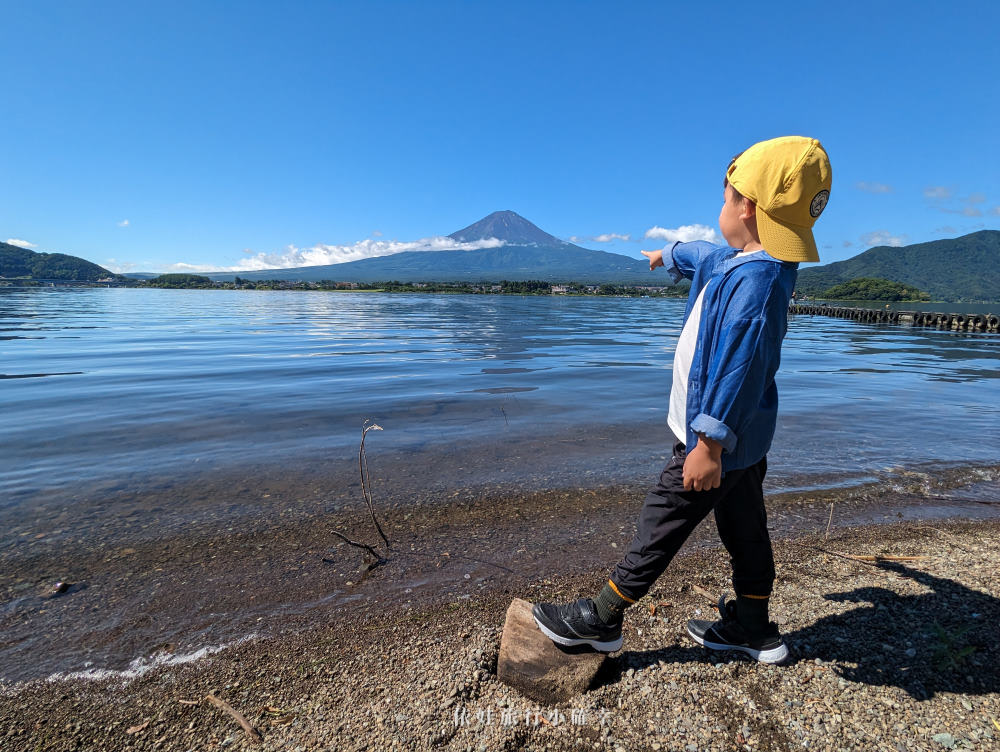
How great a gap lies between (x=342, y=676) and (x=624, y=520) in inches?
120

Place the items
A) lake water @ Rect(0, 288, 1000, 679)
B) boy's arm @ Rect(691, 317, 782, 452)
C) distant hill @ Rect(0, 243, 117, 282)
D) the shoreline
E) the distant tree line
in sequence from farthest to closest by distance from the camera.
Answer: distant hill @ Rect(0, 243, 117, 282)
the distant tree line
lake water @ Rect(0, 288, 1000, 679)
the shoreline
boy's arm @ Rect(691, 317, 782, 452)

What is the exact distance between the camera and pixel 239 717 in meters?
2.41

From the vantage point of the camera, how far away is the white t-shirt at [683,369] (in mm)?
2521

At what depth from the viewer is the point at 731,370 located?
2.22m

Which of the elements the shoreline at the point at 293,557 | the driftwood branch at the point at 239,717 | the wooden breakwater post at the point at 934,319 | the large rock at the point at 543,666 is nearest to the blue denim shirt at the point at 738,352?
the large rock at the point at 543,666

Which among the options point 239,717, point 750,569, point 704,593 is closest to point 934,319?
point 704,593

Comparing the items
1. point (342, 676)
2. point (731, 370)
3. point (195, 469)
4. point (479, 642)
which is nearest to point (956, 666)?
point (731, 370)

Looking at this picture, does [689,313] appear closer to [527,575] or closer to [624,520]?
[527,575]

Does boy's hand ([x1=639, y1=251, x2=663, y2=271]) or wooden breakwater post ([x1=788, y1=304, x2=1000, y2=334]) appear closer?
boy's hand ([x1=639, y1=251, x2=663, y2=271])

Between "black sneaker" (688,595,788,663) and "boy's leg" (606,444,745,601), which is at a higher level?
"boy's leg" (606,444,745,601)

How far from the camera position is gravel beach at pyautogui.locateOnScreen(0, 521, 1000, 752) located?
2270 mm

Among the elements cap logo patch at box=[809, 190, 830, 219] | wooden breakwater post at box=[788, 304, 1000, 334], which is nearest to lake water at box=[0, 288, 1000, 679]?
cap logo patch at box=[809, 190, 830, 219]

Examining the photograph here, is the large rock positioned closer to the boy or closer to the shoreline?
the boy

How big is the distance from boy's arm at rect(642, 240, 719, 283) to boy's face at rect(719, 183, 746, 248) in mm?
211
